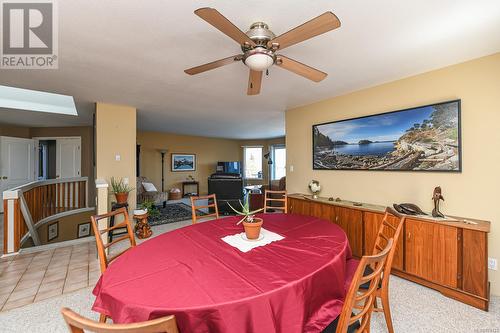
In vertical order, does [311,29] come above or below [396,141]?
above

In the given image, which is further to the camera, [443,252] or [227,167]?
[227,167]

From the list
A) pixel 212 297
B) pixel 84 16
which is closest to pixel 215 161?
pixel 84 16

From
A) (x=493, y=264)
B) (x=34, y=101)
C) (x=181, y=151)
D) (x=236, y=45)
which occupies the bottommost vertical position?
(x=493, y=264)

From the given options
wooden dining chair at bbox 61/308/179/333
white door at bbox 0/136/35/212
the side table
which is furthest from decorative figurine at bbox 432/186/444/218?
white door at bbox 0/136/35/212

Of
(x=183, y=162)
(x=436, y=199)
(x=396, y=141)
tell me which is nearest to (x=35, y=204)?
(x=183, y=162)

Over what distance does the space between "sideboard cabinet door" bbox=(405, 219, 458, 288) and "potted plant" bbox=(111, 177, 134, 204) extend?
4.23 m

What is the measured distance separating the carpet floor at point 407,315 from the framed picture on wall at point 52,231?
3.79 metres

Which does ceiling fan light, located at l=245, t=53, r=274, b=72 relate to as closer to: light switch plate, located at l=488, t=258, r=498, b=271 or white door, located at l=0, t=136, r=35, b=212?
light switch plate, located at l=488, t=258, r=498, b=271

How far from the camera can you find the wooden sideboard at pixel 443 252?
194cm

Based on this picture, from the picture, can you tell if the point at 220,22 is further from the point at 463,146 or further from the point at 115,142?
the point at 115,142

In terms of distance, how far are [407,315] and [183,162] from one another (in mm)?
7775

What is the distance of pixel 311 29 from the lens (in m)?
1.30

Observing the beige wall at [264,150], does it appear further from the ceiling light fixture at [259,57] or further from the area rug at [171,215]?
the ceiling light fixture at [259,57]

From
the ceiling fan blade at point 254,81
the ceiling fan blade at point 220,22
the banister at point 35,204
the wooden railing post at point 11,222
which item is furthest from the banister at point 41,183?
the ceiling fan blade at point 220,22
